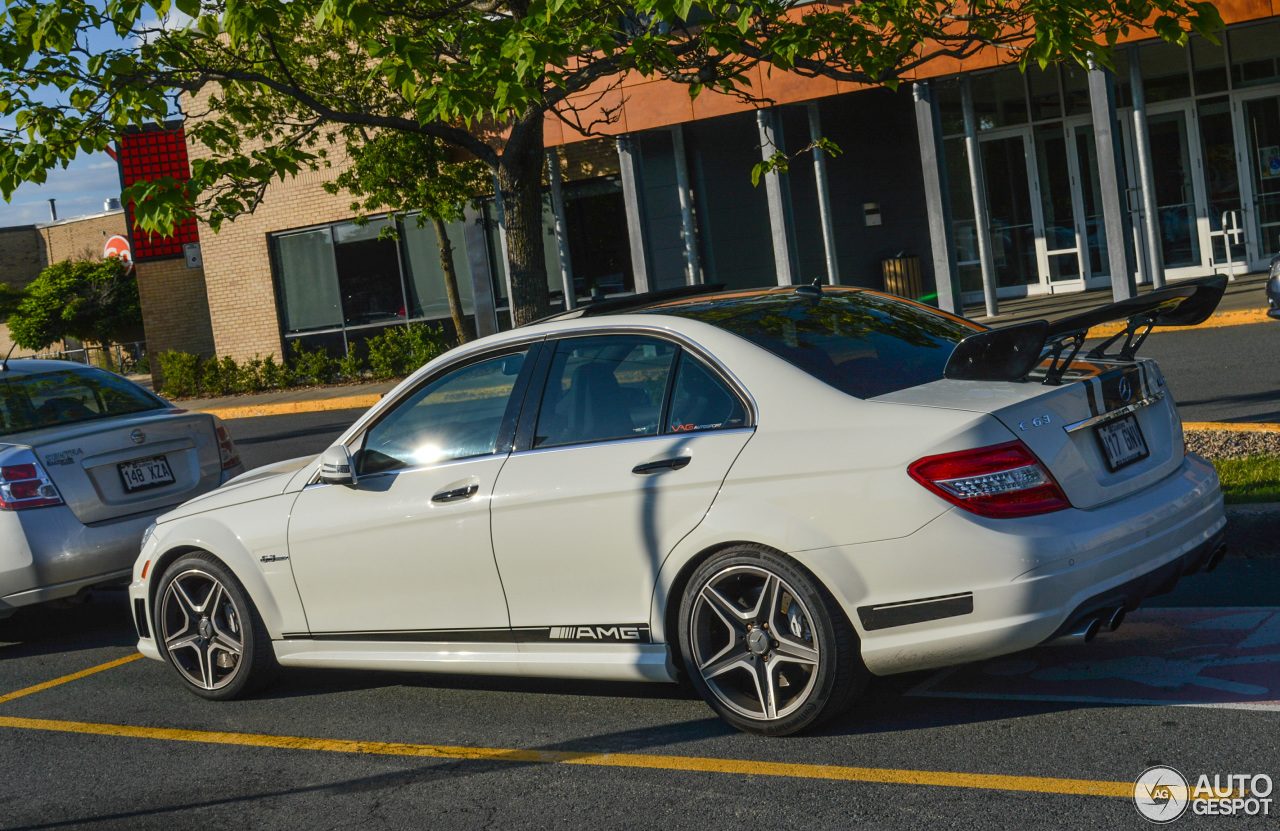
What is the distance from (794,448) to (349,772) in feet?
6.68

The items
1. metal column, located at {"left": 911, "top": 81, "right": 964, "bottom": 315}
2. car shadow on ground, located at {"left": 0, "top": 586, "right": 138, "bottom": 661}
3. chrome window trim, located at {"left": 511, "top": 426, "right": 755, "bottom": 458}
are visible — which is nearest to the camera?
chrome window trim, located at {"left": 511, "top": 426, "right": 755, "bottom": 458}

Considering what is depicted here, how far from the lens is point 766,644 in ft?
14.4

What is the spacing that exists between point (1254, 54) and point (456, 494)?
1889cm

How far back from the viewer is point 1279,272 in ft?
39.0

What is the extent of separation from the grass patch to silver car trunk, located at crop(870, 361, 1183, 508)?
6.12 ft

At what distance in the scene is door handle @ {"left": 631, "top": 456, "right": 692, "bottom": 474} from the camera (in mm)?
4512

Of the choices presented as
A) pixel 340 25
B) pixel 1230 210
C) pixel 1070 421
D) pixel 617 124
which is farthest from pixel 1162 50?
pixel 1070 421

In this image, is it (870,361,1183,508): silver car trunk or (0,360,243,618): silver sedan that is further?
(0,360,243,618): silver sedan

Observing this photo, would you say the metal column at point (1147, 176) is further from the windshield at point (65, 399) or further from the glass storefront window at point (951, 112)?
the windshield at point (65, 399)


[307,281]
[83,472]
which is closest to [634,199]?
[307,281]

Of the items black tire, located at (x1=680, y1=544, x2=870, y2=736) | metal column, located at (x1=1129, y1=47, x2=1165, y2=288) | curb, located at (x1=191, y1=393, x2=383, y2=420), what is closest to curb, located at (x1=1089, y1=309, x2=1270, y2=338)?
metal column, located at (x1=1129, y1=47, x2=1165, y2=288)

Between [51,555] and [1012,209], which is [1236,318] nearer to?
[1012,209]

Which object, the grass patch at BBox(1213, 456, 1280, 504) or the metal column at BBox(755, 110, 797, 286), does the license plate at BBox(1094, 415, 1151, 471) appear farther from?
the metal column at BBox(755, 110, 797, 286)

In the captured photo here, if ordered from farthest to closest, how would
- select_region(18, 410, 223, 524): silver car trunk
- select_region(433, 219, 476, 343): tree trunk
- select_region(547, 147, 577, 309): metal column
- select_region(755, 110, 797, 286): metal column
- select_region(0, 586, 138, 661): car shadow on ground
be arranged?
select_region(433, 219, 476, 343): tree trunk < select_region(547, 147, 577, 309): metal column < select_region(755, 110, 797, 286): metal column < select_region(0, 586, 138, 661): car shadow on ground < select_region(18, 410, 223, 524): silver car trunk
